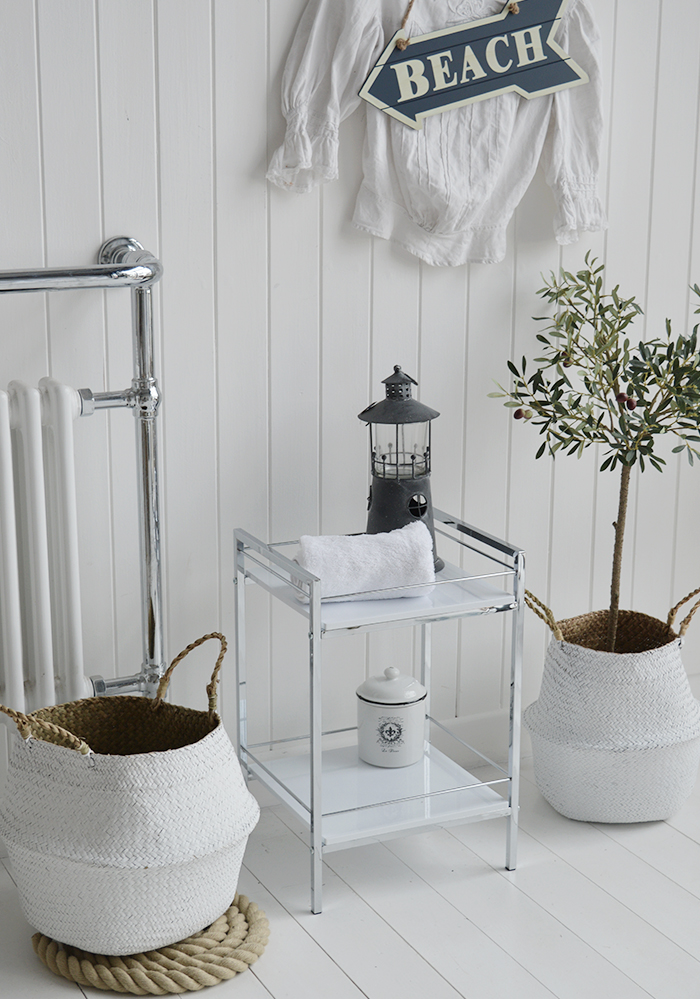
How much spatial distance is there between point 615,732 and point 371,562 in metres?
0.57

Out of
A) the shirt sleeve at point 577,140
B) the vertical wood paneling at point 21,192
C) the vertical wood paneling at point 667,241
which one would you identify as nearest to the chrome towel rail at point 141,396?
the vertical wood paneling at point 21,192

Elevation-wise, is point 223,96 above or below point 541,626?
above

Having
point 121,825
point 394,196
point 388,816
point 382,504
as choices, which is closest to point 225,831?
point 121,825

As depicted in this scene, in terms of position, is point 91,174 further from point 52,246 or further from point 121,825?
point 121,825

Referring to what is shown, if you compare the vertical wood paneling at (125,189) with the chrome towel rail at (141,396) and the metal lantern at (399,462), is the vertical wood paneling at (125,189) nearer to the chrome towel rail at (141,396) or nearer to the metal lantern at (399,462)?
the chrome towel rail at (141,396)

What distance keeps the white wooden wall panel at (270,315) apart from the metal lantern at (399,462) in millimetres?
136

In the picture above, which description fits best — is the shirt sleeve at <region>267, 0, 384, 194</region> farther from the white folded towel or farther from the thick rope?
the white folded towel

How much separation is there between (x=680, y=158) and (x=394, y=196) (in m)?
0.64

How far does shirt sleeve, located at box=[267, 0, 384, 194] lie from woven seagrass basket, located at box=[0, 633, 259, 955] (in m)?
0.91

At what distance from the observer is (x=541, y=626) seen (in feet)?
7.21

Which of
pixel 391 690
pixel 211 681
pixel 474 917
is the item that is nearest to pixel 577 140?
pixel 391 690

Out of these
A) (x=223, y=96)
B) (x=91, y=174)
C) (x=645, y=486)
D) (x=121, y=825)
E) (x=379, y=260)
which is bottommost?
(x=121, y=825)

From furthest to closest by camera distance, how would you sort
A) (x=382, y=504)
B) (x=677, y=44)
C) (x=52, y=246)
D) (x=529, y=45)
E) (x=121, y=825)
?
(x=677, y=44) → (x=529, y=45) → (x=382, y=504) → (x=52, y=246) → (x=121, y=825)

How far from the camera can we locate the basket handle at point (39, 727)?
148 centimetres
